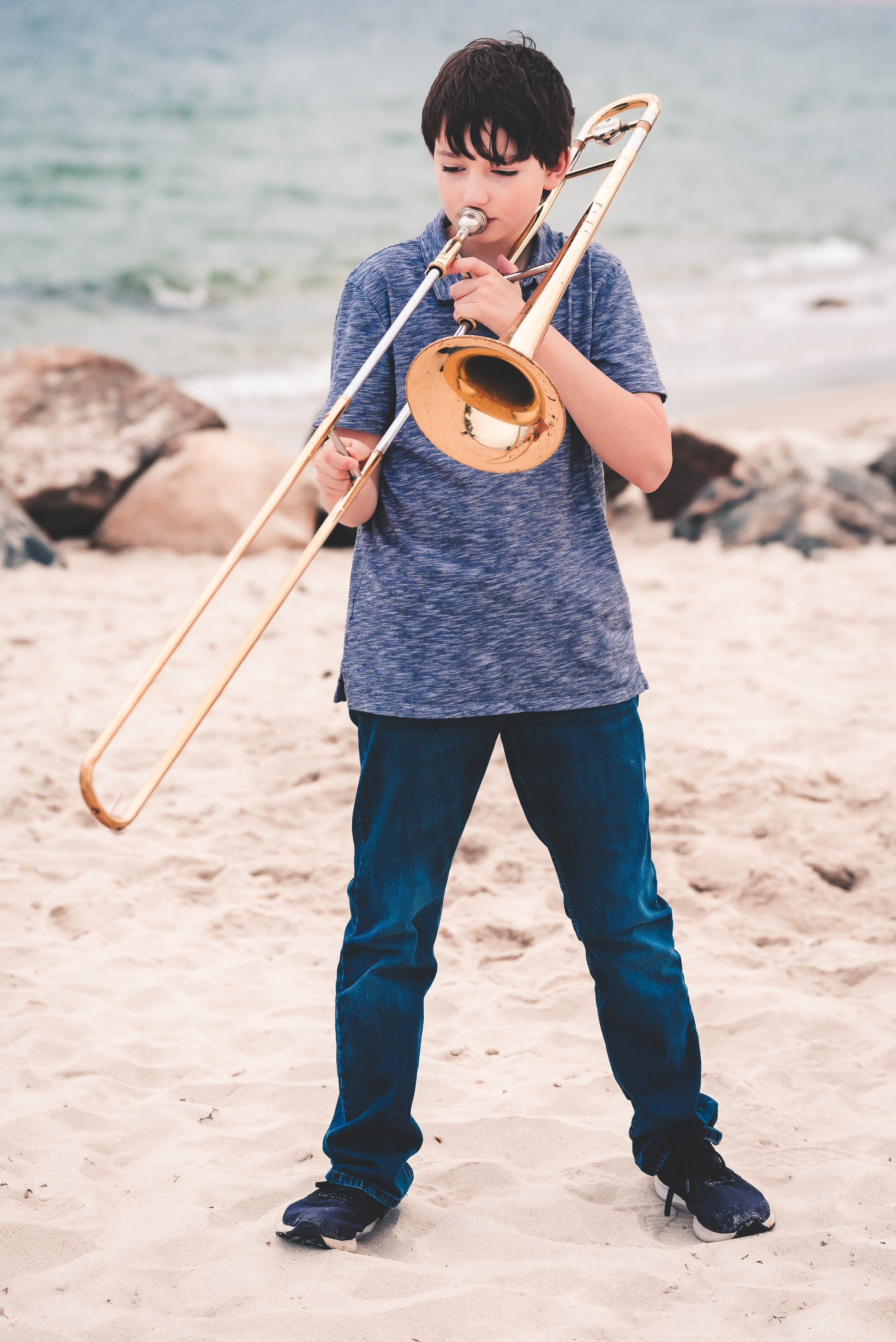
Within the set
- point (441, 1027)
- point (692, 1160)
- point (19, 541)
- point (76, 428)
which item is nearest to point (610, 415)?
point (692, 1160)

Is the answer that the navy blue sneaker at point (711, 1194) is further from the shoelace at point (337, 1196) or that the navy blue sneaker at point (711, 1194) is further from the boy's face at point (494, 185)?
the boy's face at point (494, 185)

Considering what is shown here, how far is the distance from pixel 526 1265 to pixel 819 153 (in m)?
28.0

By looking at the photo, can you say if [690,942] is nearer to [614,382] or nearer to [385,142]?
[614,382]

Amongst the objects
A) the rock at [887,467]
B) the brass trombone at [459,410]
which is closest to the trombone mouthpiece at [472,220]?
the brass trombone at [459,410]

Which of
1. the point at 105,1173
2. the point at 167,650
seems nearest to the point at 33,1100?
the point at 105,1173

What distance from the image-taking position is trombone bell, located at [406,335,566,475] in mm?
1595

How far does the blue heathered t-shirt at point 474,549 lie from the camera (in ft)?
5.85

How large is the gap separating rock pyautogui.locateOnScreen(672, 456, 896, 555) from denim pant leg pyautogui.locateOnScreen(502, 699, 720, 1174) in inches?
173

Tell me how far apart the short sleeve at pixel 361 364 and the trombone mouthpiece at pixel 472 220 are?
0.69 ft

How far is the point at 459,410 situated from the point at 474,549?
0.72 ft

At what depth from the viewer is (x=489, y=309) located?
1.58 m

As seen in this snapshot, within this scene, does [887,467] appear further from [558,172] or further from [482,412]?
[482,412]

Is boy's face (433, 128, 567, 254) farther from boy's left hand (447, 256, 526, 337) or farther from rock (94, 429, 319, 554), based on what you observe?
rock (94, 429, 319, 554)

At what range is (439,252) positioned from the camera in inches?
69.7
